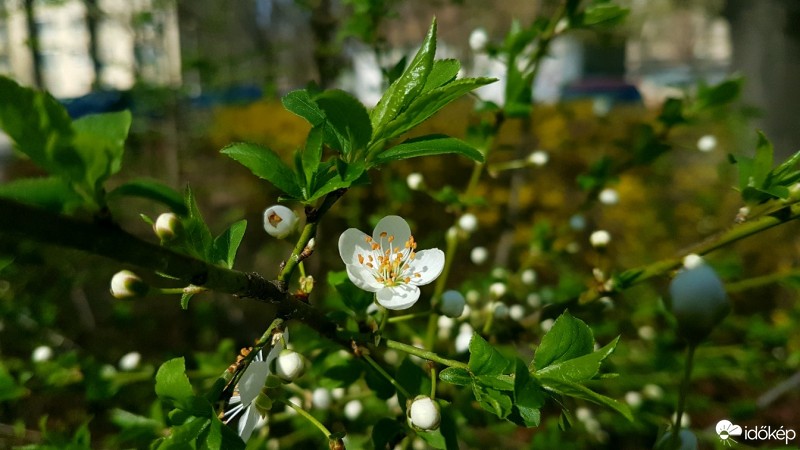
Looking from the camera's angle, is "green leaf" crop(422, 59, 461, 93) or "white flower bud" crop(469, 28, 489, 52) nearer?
"green leaf" crop(422, 59, 461, 93)

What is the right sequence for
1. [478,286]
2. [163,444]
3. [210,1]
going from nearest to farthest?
1. [163,444]
2. [478,286]
3. [210,1]

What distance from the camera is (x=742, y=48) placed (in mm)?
4348

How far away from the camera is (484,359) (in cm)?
54

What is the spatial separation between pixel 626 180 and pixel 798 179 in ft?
11.6

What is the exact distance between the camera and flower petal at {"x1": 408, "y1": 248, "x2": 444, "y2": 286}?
0.73 meters

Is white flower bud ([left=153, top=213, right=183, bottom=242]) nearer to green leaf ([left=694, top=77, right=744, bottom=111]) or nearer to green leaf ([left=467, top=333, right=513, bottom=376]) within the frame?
green leaf ([left=467, top=333, right=513, bottom=376])

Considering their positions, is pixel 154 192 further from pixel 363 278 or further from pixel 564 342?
pixel 564 342

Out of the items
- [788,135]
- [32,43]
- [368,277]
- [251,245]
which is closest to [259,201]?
[251,245]

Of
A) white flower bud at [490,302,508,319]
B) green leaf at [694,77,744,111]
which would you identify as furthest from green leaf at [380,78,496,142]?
green leaf at [694,77,744,111]

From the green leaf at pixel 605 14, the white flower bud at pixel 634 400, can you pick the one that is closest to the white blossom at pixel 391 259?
the green leaf at pixel 605 14

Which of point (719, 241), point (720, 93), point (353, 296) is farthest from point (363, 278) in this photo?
point (720, 93)

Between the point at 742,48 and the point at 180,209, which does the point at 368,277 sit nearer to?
the point at 180,209

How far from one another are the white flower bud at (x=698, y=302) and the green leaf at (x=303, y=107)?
1.37 ft

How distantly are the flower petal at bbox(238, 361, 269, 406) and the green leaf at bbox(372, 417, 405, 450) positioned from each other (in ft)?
0.58
